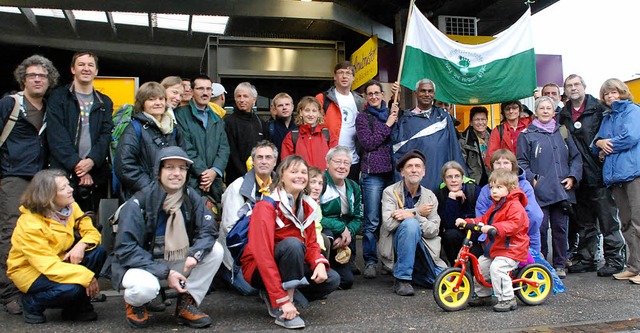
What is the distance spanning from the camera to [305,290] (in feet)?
14.4

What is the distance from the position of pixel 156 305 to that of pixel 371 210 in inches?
92.8

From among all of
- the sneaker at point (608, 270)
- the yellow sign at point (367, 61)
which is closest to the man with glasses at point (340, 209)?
A: the sneaker at point (608, 270)

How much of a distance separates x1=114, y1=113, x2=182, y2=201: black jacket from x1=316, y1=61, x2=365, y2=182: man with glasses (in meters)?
1.92

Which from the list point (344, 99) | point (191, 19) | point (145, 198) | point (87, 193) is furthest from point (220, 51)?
point (145, 198)

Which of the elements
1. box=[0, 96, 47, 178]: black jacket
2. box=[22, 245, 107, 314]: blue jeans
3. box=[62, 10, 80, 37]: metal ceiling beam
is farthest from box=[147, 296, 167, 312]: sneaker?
box=[62, 10, 80, 37]: metal ceiling beam

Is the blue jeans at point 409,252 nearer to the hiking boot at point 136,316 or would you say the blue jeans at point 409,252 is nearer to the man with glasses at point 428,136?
the man with glasses at point 428,136

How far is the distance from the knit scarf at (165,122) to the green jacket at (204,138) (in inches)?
12.0

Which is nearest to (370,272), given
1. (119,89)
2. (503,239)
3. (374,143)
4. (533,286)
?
(374,143)

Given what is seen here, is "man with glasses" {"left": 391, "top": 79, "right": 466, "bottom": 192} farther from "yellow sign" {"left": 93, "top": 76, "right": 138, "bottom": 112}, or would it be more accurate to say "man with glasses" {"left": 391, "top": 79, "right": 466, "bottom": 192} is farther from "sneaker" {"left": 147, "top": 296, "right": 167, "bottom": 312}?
"yellow sign" {"left": 93, "top": 76, "right": 138, "bottom": 112}

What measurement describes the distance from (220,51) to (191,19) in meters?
1.33

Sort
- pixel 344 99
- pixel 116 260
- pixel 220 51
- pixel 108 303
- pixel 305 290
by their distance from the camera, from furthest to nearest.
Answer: pixel 220 51 → pixel 344 99 → pixel 108 303 → pixel 305 290 → pixel 116 260

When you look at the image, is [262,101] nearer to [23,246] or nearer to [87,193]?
[87,193]

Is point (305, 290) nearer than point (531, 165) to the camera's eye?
Yes

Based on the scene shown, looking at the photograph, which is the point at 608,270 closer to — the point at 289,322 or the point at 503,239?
the point at 503,239
